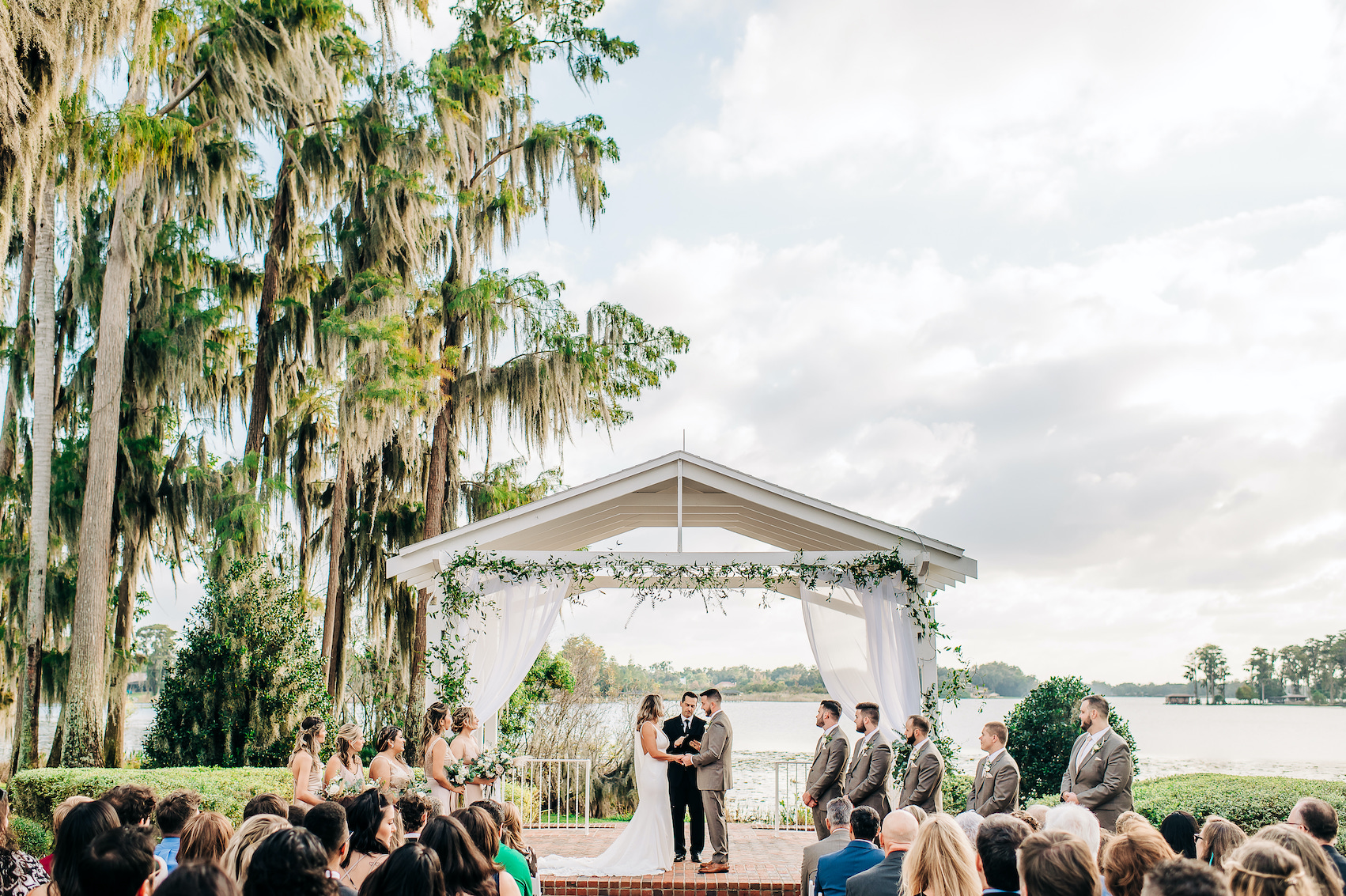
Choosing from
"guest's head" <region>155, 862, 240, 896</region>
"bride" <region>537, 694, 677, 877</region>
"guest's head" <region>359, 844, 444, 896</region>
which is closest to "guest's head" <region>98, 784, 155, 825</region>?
"guest's head" <region>359, 844, 444, 896</region>

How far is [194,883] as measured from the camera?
6.48 feet

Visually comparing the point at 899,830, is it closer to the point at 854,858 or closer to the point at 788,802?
the point at 854,858

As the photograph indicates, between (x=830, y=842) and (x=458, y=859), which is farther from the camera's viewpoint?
(x=830, y=842)

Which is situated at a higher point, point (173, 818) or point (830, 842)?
point (173, 818)

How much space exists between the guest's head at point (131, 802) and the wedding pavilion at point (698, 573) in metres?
4.12

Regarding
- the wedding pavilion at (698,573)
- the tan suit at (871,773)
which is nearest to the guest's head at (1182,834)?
the tan suit at (871,773)

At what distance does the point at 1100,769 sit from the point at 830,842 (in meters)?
1.99

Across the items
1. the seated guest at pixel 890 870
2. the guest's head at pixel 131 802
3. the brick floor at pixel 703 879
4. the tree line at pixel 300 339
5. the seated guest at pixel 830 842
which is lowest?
the brick floor at pixel 703 879

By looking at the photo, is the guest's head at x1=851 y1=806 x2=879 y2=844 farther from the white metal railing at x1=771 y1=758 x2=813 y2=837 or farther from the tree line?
the tree line

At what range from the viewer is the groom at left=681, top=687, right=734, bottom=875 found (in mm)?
7574

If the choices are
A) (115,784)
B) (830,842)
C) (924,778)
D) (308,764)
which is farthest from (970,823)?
(115,784)

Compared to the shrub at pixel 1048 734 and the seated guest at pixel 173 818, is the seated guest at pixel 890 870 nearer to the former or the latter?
the seated guest at pixel 173 818

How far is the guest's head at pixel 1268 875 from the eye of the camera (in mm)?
2498

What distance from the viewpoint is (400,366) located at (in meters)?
12.0
